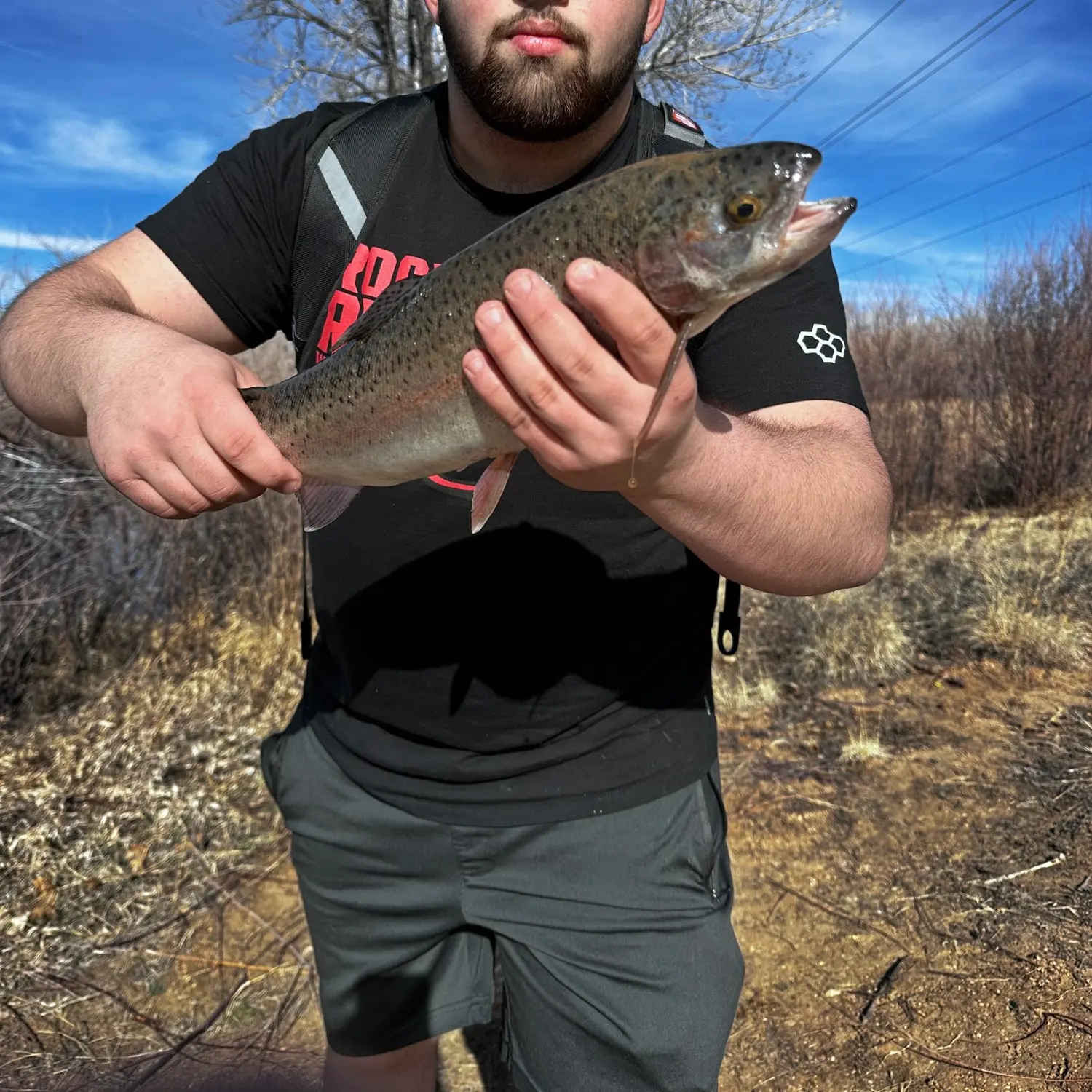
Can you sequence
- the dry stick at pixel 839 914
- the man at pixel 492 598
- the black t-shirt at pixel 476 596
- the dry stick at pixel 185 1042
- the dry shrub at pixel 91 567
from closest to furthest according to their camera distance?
the man at pixel 492 598 → the black t-shirt at pixel 476 596 → the dry stick at pixel 185 1042 → the dry stick at pixel 839 914 → the dry shrub at pixel 91 567

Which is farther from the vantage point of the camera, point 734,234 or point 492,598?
point 492,598

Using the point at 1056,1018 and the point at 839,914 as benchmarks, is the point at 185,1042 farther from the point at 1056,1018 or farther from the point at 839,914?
the point at 1056,1018

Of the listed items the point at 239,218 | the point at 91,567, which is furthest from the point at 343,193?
the point at 91,567

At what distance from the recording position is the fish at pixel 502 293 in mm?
1552

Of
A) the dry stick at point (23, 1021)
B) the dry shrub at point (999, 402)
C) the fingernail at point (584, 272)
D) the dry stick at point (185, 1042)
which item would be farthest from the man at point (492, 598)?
the dry shrub at point (999, 402)

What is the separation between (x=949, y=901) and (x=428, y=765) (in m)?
3.34

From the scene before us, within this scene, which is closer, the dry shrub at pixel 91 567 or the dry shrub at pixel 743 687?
the dry shrub at pixel 91 567

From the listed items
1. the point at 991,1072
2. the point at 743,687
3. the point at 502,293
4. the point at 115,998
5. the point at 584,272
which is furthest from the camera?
the point at 743,687

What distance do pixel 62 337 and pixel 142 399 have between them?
476mm

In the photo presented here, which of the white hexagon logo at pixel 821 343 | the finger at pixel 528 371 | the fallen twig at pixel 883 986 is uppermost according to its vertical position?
the white hexagon logo at pixel 821 343

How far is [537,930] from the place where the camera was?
2393 mm

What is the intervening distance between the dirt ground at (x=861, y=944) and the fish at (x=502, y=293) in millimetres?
1786

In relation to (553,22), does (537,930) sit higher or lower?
lower

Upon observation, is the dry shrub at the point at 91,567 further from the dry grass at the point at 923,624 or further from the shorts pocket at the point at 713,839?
the shorts pocket at the point at 713,839
